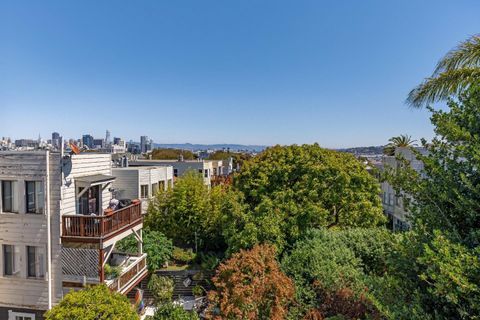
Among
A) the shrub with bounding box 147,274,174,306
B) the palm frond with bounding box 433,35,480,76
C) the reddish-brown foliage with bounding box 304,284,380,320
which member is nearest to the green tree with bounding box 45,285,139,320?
the reddish-brown foliage with bounding box 304,284,380,320

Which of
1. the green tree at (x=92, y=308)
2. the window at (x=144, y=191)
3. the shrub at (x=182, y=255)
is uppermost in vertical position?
the window at (x=144, y=191)

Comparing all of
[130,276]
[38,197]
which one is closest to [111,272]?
[130,276]

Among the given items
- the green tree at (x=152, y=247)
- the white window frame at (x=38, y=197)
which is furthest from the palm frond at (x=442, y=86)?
the green tree at (x=152, y=247)

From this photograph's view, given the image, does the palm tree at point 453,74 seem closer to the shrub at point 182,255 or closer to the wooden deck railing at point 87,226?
the wooden deck railing at point 87,226

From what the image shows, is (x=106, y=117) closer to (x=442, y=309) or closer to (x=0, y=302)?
(x=0, y=302)

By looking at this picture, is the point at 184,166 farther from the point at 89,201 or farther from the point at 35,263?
the point at 35,263

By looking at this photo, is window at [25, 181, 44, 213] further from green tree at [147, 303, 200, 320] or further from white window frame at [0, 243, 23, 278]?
green tree at [147, 303, 200, 320]

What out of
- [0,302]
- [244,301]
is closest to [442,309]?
[244,301]
